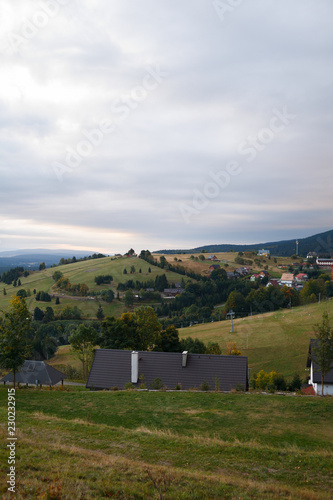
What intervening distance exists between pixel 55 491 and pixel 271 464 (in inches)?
233

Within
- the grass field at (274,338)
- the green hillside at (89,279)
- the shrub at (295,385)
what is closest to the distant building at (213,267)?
the green hillside at (89,279)

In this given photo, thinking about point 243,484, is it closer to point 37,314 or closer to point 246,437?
point 246,437

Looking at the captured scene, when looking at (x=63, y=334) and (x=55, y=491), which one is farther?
(x=63, y=334)

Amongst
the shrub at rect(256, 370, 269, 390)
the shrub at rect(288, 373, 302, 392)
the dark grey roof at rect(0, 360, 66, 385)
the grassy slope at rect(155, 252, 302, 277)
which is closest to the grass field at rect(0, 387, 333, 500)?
the shrub at rect(256, 370, 269, 390)

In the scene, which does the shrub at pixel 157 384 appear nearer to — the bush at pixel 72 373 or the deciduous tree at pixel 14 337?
the deciduous tree at pixel 14 337

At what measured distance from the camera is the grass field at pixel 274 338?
35969 mm

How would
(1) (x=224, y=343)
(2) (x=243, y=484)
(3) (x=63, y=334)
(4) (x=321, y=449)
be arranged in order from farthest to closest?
(3) (x=63, y=334) → (1) (x=224, y=343) → (4) (x=321, y=449) → (2) (x=243, y=484)

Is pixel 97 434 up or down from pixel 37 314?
up

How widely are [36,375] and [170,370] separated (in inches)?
613

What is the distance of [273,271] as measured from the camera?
454 feet

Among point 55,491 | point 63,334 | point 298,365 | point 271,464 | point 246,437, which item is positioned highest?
point 55,491

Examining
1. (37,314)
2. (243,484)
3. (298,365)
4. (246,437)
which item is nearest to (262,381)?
(298,365)

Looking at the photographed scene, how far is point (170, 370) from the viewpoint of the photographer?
22.6 metres

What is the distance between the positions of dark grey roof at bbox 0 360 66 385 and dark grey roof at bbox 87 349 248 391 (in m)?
9.25
